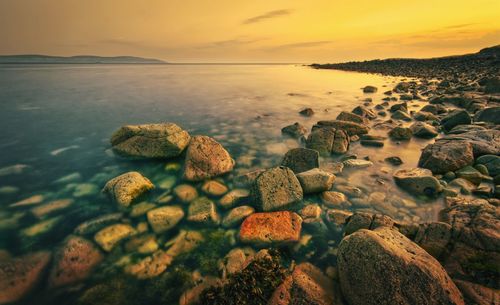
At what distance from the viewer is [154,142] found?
758 centimetres

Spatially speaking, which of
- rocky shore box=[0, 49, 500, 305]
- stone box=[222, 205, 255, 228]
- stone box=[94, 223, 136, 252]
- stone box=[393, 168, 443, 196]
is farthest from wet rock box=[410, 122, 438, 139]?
stone box=[94, 223, 136, 252]

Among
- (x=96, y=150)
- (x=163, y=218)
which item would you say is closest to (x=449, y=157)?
(x=163, y=218)

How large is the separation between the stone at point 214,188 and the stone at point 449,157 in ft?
18.7

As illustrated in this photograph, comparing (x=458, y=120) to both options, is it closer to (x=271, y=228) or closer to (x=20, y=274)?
(x=271, y=228)

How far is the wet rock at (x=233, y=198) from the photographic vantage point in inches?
210

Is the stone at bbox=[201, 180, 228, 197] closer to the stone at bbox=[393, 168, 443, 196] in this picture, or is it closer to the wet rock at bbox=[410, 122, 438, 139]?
the stone at bbox=[393, 168, 443, 196]

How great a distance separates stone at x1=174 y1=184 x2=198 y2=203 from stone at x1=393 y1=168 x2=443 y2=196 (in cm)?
514

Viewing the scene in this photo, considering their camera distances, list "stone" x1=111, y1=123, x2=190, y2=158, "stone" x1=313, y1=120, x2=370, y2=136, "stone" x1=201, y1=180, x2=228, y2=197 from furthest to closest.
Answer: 1. "stone" x1=313, y1=120, x2=370, y2=136
2. "stone" x1=111, y1=123, x2=190, y2=158
3. "stone" x1=201, y1=180, x2=228, y2=197

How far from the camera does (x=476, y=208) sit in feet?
13.3

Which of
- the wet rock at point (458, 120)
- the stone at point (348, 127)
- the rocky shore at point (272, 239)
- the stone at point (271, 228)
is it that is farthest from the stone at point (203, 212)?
the wet rock at point (458, 120)

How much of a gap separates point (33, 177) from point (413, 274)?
911cm

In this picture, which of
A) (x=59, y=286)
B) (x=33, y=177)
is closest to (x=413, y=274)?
(x=59, y=286)

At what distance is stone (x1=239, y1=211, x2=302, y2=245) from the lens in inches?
169

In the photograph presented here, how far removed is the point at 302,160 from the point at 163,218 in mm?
3820
